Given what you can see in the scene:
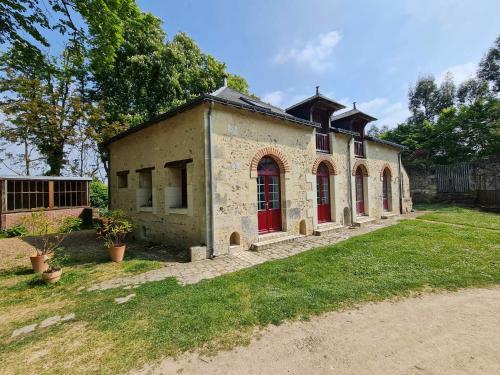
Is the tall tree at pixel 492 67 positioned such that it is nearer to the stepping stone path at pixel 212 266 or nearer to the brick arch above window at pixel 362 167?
the brick arch above window at pixel 362 167

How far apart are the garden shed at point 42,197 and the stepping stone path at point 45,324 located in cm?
1058

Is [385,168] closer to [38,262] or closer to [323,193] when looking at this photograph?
[323,193]

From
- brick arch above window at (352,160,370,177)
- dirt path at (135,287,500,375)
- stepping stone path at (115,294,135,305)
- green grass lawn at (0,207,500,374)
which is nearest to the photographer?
dirt path at (135,287,500,375)

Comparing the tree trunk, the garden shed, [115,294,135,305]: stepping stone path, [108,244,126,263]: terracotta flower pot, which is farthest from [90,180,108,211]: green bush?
[115,294,135,305]: stepping stone path

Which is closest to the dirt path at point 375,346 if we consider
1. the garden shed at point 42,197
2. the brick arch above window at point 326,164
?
the brick arch above window at point 326,164

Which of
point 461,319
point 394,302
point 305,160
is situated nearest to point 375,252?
point 394,302

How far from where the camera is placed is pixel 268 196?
25.8 feet

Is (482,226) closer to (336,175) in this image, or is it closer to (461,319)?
(336,175)

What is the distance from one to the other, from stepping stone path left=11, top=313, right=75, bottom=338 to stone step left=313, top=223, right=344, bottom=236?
7.26 meters

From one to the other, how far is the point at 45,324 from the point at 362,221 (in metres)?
10.9

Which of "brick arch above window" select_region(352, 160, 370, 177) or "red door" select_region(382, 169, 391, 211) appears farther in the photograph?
"red door" select_region(382, 169, 391, 211)

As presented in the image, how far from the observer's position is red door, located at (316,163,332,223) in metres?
9.77

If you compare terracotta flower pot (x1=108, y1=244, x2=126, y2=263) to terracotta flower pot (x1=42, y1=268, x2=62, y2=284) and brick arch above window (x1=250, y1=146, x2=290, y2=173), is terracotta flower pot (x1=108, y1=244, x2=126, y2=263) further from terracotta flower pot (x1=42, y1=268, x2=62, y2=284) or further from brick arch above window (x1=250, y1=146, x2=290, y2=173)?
brick arch above window (x1=250, y1=146, x2=290, y2=173)

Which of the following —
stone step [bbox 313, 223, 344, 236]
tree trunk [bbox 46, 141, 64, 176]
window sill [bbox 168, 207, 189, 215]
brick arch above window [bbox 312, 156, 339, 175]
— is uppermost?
tree trunk [bbox 46, 141, 64, 176]
